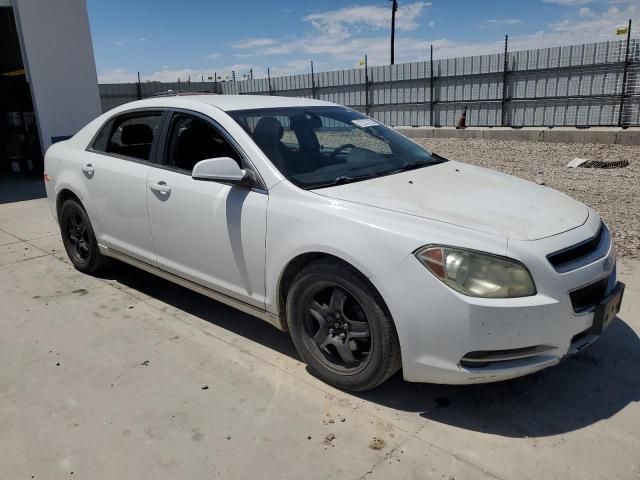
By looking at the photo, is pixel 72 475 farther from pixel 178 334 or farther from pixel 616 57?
pixel 616 57

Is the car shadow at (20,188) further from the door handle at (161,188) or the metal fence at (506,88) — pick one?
the metal fence at (506,88)

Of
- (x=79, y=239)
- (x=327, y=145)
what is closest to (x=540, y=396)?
(x=327, y=145)

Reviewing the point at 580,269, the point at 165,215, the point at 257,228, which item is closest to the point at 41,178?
the point at 165,215

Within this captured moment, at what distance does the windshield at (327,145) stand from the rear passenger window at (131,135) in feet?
2.89

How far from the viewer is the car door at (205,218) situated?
125 inches

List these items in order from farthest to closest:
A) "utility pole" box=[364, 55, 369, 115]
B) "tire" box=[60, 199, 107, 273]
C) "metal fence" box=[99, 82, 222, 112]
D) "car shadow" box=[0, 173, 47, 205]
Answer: "metal fence" box=[99, 82, 222, 112]
"utility pole" box=[364, 55, 369, 115]
"car shadow" box=[0, 173, 47, 205]
"tire" box=[60, 199, 107, 273]

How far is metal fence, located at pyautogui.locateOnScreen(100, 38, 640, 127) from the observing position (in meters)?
13.8

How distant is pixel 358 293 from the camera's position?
8.82 feet

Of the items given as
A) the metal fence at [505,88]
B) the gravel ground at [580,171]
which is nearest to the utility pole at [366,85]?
the metal fence at [505,88]

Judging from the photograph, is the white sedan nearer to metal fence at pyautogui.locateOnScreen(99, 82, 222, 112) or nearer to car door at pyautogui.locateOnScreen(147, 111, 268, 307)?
car door at pyautogui.locateOnScreen(147, 111, 268, 307)

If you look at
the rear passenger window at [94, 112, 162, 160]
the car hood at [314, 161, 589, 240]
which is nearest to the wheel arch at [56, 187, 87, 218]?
the rear passenger window at [94, 112, 162, 160]

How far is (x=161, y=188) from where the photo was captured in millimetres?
3695

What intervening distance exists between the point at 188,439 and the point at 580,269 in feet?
6.79

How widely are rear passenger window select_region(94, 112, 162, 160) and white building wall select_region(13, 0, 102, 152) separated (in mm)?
7255
